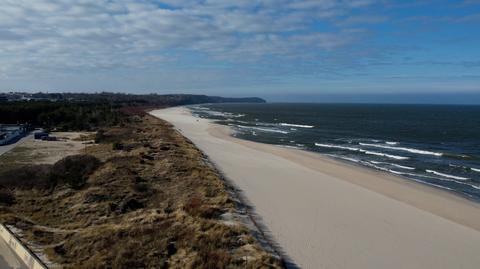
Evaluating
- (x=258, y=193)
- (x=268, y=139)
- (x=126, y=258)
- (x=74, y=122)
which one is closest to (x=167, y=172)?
(x=258, y=193)

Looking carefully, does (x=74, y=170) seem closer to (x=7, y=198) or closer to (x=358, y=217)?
(x=7, y=198)

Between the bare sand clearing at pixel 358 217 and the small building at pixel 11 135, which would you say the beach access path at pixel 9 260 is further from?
the small building at pixel 11 135

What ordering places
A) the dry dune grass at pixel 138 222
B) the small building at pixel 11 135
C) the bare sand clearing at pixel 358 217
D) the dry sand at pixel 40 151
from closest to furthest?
the dry dune grass at pixel 138 222, the bare sand clearing at pixel 358 217, the dry sand at pixel 40 151, the small building at pixel 11 135

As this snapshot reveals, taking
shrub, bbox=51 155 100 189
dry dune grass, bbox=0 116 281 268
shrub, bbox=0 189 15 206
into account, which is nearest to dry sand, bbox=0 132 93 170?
shrub, bbox=51 155 100 189

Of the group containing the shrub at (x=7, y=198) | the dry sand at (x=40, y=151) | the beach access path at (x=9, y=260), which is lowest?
the dry sand at (x=40, y=151)

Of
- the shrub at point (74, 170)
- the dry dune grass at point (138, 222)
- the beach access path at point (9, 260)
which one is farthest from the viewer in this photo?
the shrub at point (74, 170)

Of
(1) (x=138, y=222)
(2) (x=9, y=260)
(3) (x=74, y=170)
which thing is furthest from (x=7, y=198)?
(2) (x=9, y=260)

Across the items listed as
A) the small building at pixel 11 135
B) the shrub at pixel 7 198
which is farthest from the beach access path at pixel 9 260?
the small building at pixel 11 135
